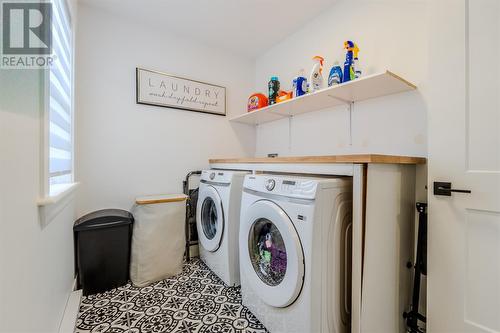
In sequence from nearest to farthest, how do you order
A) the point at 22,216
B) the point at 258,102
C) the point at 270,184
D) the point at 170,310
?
1. the point at 22,216
2. the point at 270,184
3. the point at 170,310
4. the point at 258,102

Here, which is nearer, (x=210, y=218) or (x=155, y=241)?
(x=155, y=241)

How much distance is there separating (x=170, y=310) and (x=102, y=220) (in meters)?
0.86

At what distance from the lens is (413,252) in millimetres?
1362

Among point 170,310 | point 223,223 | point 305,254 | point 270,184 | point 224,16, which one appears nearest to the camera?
point 305,254

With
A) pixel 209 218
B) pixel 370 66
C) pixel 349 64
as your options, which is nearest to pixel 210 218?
pixel 209 218

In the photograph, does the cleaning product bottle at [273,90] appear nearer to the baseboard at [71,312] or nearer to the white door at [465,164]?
the white door at [465,164]

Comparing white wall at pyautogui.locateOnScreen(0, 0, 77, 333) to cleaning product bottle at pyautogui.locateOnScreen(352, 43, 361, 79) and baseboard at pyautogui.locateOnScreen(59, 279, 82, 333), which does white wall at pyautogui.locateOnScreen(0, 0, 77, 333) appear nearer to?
baseboard at pyautogui.locateOnScreen(59, 279, 82, 333)

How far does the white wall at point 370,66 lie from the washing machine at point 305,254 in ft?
2.32

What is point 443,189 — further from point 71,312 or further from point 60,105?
point 71,312

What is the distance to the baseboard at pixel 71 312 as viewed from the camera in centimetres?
128

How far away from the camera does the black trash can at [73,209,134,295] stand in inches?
64.9

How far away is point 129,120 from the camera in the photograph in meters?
2.08

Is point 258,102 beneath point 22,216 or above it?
above

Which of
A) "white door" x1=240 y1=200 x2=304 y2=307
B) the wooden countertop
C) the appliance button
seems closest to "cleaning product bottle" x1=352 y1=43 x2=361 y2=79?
the wooden countertop
